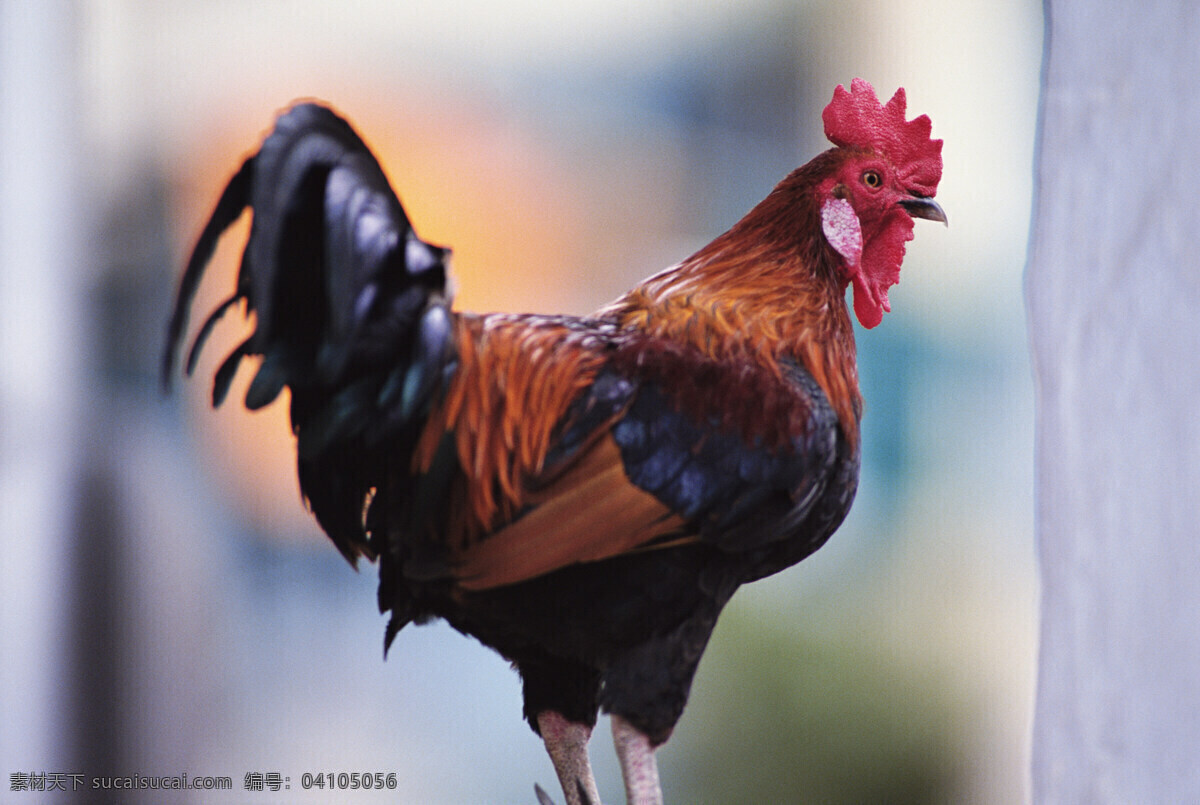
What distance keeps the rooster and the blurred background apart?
34 centimetres

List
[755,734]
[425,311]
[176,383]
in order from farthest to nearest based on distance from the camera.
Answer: [755,734] < [176,383] < [425,311]

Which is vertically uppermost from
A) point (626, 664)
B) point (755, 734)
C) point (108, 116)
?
point (108, 116)

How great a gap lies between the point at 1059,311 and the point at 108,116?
1.80 metres

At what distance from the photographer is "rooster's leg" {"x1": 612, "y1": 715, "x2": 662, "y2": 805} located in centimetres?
126

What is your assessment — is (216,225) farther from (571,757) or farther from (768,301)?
(571,757)

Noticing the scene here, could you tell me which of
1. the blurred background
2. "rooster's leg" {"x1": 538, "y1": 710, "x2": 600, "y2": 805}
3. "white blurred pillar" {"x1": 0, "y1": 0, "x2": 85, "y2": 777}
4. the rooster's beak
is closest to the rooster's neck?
the rooster's beak

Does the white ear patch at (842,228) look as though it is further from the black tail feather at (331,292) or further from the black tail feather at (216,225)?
the black tail feather at (216,225)

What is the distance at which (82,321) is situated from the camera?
5.24ft

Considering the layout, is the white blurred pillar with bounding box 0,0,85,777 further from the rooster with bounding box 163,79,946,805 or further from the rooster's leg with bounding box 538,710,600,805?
the rooster's leg with bounding box 538,710,600,805

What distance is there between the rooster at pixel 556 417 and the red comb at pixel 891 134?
46mm

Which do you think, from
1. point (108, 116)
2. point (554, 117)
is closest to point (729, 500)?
point (554, 117)

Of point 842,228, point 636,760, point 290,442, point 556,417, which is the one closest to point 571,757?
point 636,760

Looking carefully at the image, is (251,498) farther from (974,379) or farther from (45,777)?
(974,379)

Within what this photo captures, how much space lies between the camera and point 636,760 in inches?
49.7
